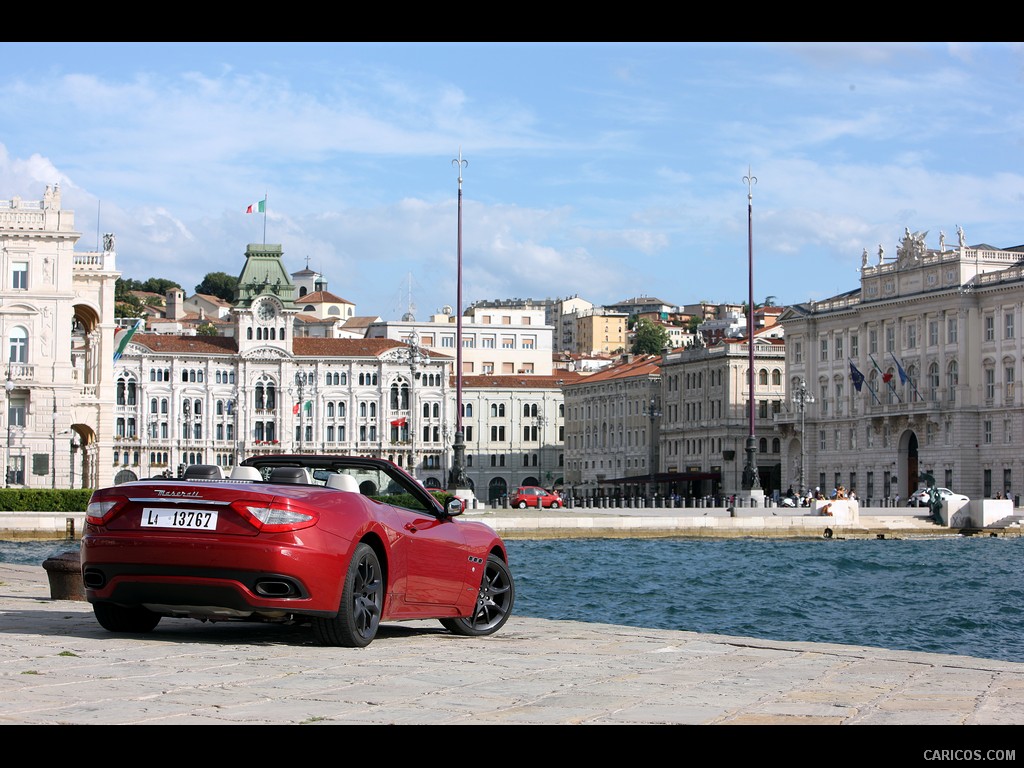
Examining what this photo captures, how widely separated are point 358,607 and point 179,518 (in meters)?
1.32

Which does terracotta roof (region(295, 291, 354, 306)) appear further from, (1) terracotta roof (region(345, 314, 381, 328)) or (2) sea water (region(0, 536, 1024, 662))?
(2) sea water (region(0, 536, 1024, 662))

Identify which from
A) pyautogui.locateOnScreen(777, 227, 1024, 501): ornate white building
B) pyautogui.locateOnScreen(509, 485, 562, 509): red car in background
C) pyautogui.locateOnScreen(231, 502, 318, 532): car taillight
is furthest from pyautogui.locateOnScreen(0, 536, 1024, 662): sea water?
pyautogui.locateOnScreen(777, 227, 1024, 501): ornate white building

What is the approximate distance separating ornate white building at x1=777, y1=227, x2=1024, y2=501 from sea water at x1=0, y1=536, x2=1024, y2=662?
35.7m

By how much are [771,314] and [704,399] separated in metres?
28.7

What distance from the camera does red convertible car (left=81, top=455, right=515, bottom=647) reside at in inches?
385

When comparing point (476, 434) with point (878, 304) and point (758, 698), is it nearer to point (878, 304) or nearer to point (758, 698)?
point (878, 304)

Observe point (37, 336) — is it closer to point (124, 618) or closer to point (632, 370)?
point (124, 618)

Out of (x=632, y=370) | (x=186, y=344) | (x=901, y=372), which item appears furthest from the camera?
(x=632, y=370)

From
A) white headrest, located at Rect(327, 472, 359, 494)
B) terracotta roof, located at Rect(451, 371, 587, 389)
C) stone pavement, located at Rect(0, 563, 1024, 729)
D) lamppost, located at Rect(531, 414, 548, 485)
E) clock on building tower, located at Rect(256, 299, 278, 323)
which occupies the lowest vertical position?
stone pavement, located at Rect(0, 563, 1024, 729)

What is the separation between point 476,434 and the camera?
14075cm

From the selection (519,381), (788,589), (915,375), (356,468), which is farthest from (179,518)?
(519,381)

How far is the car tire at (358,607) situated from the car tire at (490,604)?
1.59 m

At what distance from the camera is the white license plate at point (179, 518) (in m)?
9.83

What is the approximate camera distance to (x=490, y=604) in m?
12.4
